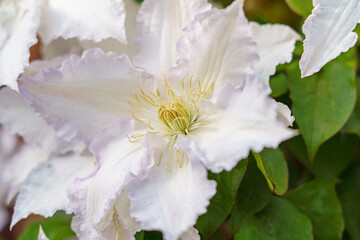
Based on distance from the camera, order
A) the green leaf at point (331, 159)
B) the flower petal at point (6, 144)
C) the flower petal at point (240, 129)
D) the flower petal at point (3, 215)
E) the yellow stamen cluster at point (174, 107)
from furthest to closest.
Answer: the flower petal at point (3, 215) < the flower petal at point (6, 144) < the green leaf at point (331, 159) < the yellow stamen cluster at point (174, 107) < the flower petal at point (240, 129)

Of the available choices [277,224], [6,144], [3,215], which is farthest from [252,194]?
[3,215]

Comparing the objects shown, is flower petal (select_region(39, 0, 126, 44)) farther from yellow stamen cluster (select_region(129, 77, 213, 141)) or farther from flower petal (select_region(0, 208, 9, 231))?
flower petal (select_region(0, 208, 9, 231))

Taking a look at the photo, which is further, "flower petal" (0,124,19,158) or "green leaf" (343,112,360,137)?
"flower petal" (0,124,19,158)

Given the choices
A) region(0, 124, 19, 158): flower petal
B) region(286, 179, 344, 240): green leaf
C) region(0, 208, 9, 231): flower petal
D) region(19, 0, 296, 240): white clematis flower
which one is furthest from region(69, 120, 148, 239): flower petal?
region(0, 208, 9, 231): flower petal

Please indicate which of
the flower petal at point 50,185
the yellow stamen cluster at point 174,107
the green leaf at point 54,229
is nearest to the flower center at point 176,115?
the yellow stamen cluster at point 174,107

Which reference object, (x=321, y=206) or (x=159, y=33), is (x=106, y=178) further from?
(x=321, y=206)

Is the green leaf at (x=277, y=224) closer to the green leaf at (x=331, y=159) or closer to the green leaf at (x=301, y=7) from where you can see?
the green leaf at (x=331, y=159)
